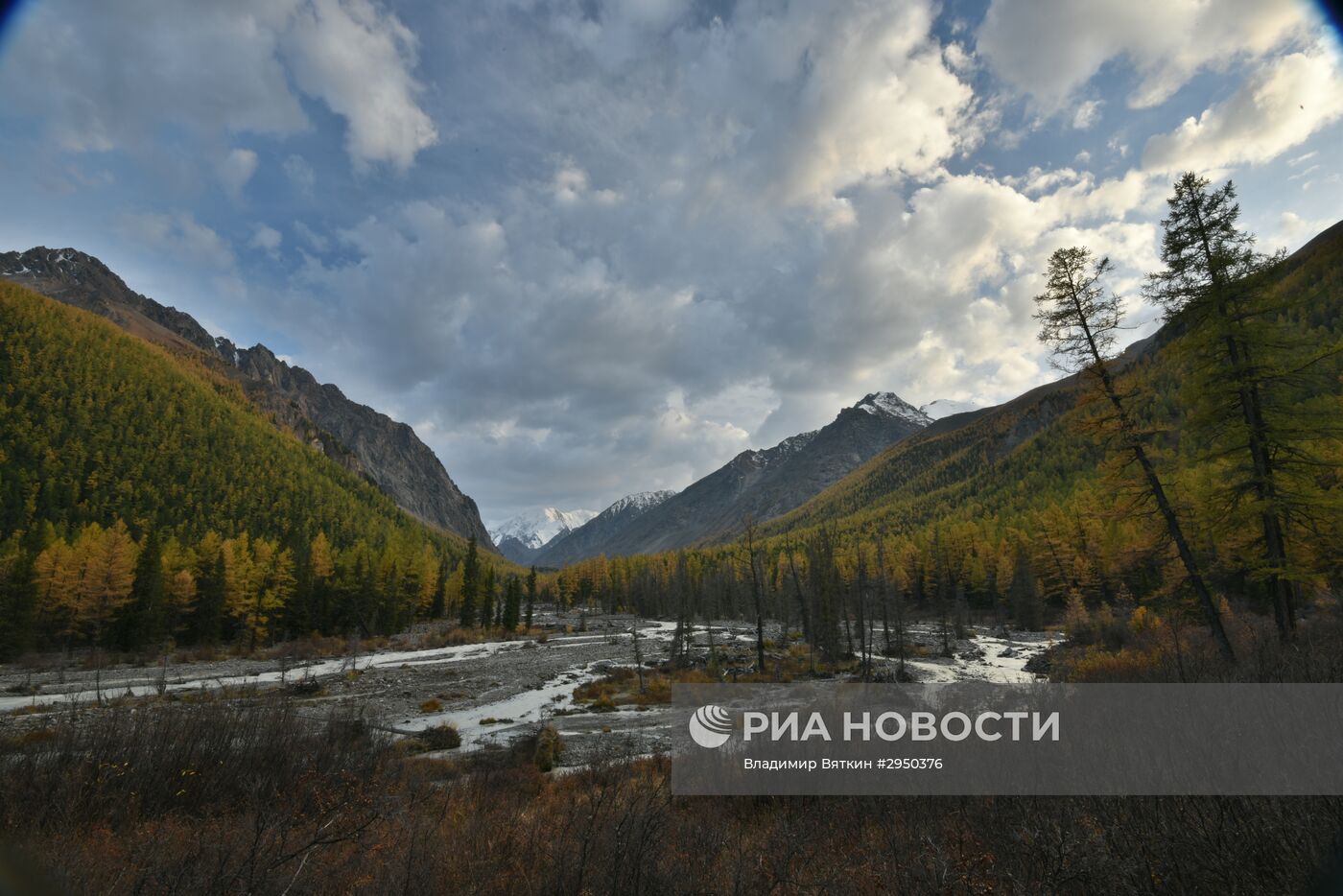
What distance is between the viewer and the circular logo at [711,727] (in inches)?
500

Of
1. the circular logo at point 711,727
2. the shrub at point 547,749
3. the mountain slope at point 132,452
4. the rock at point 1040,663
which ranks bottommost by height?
the rock at point 1040,663

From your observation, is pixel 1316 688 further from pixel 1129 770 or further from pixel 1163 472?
pixel 1163 472

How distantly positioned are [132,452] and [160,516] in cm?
2003

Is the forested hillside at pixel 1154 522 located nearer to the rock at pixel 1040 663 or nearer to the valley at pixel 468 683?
the rock at pixel 1040 663

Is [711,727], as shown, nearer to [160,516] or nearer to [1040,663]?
[1040,663]

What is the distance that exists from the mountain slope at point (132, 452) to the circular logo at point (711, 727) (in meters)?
86.7

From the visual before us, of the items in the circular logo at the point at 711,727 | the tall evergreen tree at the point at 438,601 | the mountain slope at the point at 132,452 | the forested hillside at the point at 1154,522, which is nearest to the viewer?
the circular logo at the point at 711,727

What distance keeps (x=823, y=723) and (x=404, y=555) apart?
8550cm

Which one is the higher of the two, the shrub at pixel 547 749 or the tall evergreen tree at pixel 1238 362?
the tall evergreen tree at pixel 1238 362

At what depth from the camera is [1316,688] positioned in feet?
26.7

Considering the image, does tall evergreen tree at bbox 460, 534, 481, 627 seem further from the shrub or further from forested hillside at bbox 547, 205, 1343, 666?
the shrub

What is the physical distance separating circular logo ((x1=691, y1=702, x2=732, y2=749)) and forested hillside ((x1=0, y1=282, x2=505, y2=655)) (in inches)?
2316

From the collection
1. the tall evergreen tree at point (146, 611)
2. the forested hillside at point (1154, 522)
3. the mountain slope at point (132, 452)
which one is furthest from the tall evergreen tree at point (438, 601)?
the tall evergreen tree at point (146, 611)

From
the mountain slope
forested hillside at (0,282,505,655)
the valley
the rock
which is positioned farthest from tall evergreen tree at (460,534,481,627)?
the rock
